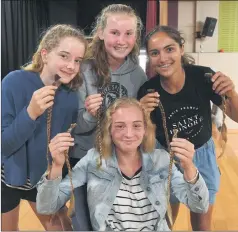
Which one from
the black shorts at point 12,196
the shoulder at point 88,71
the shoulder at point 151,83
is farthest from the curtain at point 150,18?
the black shorts at point 12,196

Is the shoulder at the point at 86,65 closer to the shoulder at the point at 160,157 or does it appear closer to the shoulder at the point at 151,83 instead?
the shoulder at the point at 151,83

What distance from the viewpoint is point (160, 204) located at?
0.76m

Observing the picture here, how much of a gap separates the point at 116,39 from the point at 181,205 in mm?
409

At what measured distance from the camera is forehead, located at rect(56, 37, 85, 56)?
0.70 meters

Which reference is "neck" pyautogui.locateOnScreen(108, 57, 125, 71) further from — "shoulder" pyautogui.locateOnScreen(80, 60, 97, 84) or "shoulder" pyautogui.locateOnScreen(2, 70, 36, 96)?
"shoulder" pyautogui.locateOnScreen(2, 70, 36, 96)

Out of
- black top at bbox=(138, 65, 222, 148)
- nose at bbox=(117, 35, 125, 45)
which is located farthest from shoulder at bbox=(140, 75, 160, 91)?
nose at bbox=(117, 35, 125, 45)

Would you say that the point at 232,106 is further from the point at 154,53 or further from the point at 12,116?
the point at 12,116

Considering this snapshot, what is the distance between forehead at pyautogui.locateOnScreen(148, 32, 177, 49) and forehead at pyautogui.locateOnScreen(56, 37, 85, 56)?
0.49 ft

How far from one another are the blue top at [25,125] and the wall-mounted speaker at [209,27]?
0.32 meters

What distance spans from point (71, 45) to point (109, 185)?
33 centimetres

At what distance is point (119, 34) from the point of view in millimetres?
706

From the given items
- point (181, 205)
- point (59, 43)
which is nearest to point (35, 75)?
point (59, 43)

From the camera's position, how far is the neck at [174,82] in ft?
2.39

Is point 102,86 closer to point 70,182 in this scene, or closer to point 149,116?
point 149,116
